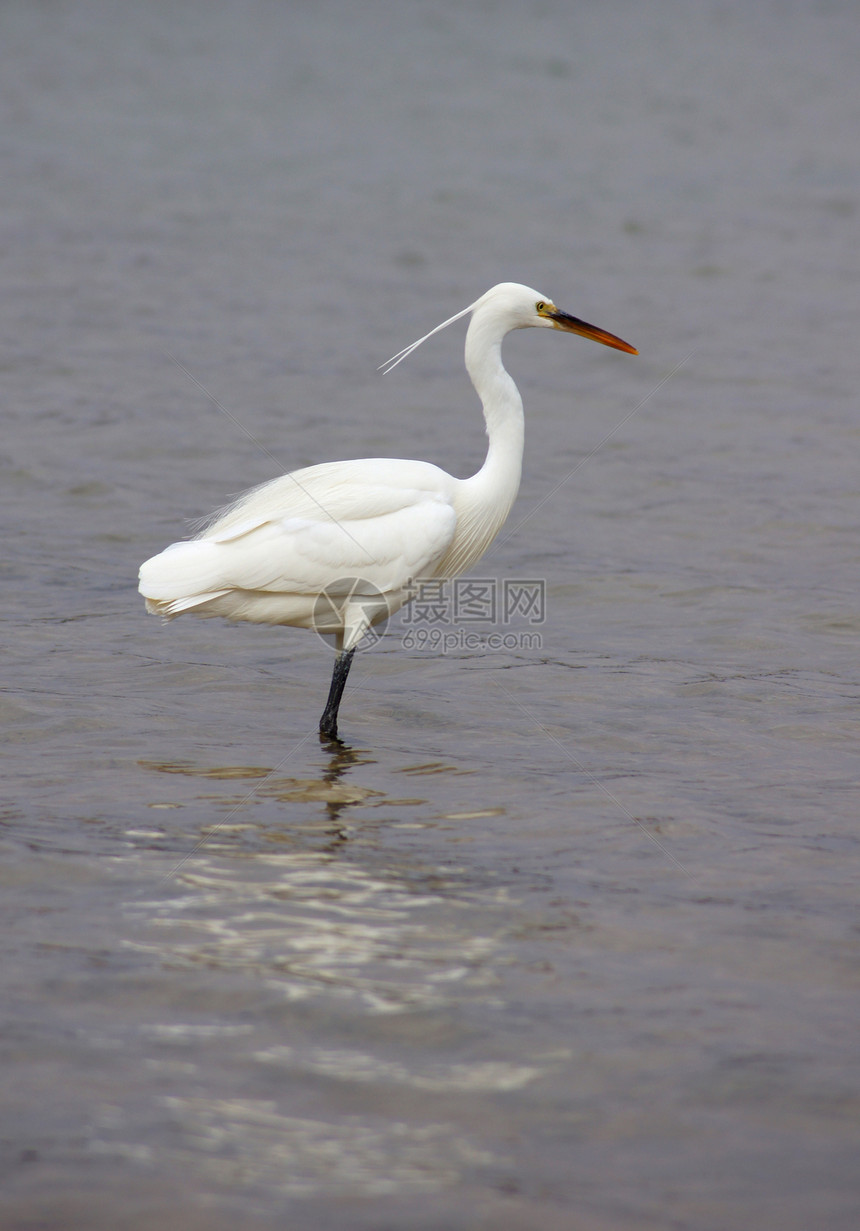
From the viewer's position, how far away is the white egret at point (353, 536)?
229 inches

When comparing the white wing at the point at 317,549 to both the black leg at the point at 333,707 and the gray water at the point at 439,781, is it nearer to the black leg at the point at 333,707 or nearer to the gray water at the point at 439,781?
the black leg at the point at 333,707

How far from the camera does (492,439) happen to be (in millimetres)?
6203

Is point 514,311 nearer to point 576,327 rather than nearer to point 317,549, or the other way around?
point 576,327

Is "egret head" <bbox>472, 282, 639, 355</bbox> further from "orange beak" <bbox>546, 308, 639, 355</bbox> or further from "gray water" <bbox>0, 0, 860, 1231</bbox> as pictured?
"gray water" <bbox>0, 0, 860, 1231</bbox>

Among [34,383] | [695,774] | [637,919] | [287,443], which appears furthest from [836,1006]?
[34,383]

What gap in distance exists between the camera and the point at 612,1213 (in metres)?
3.06

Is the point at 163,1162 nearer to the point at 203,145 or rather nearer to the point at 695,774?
the point at 695,774

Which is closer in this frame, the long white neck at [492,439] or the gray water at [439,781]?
the gray water at [439,781]

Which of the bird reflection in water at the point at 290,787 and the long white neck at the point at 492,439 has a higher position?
the long white neck at the point at 492,439

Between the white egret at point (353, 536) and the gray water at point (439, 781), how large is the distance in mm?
527

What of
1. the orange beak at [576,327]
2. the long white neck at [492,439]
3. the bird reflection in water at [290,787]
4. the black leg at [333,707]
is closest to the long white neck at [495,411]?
the long white neck at [492,439]

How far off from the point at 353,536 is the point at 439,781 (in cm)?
106

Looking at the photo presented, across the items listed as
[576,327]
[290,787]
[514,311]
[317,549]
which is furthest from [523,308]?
[290,787]

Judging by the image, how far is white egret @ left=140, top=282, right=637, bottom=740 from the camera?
581 centimetres
